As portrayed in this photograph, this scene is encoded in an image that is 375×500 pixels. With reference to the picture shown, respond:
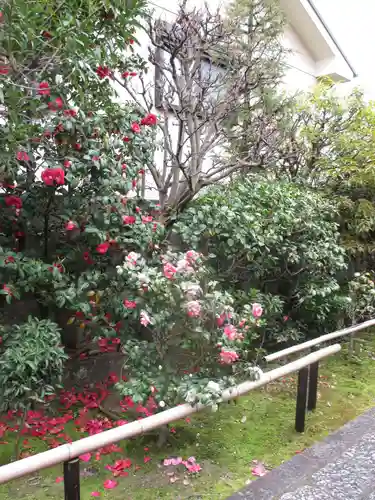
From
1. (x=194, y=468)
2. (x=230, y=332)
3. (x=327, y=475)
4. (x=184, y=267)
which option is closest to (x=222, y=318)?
(x=230, y=332)

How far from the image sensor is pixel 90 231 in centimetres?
334

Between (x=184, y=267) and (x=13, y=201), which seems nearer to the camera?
(x=184, y=267)

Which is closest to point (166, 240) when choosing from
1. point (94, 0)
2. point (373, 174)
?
point (94, 0)

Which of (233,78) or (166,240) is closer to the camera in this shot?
(166,240)

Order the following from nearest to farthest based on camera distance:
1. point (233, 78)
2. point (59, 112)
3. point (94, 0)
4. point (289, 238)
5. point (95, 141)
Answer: point (94, 0), point (59, 112), point (95, 141), point (289, 238), point (233, 78)

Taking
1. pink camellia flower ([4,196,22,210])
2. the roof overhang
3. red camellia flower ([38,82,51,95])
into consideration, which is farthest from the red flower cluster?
the roof overhang

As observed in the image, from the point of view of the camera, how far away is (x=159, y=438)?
11.2 feet

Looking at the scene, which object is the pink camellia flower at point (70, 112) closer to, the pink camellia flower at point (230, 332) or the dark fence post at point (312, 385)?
the pink camellia flower at point (230, 332)

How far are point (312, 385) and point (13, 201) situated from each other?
130 inches

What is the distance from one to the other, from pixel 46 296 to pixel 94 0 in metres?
2.36

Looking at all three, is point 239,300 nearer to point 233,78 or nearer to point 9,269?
point 9,269

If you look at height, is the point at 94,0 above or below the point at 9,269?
above

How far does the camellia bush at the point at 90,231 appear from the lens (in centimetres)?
268

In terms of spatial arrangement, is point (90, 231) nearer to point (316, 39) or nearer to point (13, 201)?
point (13, 201)
